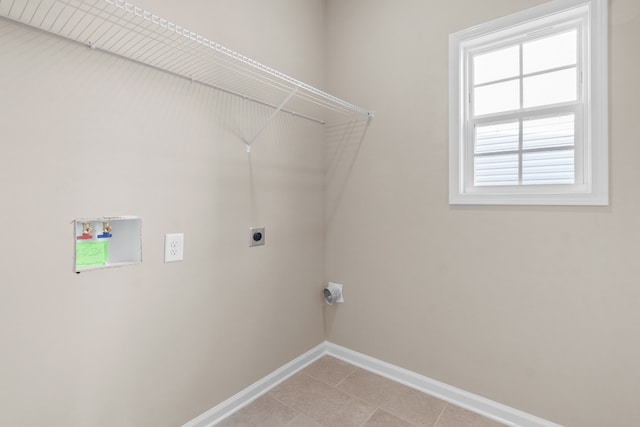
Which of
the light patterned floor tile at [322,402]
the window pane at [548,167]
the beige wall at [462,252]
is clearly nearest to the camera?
the beige wall at [462,252]

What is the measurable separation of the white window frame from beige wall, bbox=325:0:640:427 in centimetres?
5

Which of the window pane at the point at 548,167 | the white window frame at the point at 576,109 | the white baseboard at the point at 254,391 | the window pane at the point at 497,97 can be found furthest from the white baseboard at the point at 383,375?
the window pane at the point at 497,97

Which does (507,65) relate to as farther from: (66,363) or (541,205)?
(66,363)

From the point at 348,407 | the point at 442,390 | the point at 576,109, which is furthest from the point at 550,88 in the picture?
the point at 348,407

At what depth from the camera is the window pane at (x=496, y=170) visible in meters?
1.70

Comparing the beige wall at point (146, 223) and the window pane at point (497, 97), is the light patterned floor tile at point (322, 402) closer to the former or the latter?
the beige wall at point (146, 223)

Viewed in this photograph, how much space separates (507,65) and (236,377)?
238 centimetres

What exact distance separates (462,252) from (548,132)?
0.78 m

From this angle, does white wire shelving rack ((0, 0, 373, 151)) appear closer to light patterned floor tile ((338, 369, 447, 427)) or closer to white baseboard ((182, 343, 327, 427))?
white baseboard ((182, 343, 327, 427))

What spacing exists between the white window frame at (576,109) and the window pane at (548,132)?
4 centimetres

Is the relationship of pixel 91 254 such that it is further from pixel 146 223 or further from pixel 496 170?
pixel 496 170

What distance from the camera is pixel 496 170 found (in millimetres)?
1752

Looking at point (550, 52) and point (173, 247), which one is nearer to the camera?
point (173, 247)

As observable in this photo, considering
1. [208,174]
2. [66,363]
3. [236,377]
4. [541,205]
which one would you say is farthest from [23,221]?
[541,205]
